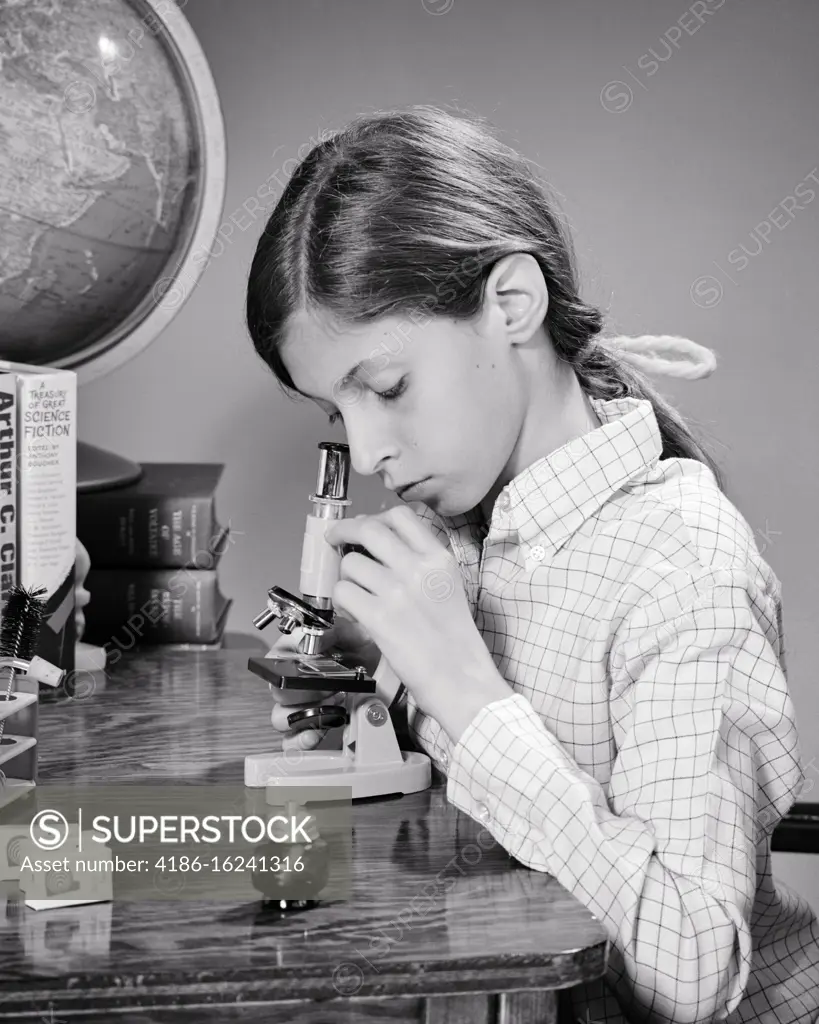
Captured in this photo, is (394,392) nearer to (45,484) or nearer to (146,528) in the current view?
(45,484)

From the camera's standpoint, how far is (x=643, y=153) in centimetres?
175

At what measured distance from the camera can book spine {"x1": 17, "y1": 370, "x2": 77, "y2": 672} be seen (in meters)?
1.27

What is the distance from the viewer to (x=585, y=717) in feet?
3.21

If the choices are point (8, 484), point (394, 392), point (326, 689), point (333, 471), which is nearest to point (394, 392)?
point (394, 392)

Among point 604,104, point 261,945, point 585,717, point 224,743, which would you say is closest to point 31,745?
point 224,743

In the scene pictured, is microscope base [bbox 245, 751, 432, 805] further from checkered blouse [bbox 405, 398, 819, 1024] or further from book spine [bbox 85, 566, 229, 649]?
book spine [bbox 85, 566, 229, 649]

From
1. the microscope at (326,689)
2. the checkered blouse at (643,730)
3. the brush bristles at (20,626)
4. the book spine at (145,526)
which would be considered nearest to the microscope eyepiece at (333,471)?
the microscope at (326,689)

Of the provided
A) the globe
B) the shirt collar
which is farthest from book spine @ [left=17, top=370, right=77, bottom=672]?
the shirt collar

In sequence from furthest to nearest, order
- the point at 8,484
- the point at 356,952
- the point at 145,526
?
the point at 145,526 → the point at 8,484 → the point at 356,952

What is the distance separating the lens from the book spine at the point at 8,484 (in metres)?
1.25

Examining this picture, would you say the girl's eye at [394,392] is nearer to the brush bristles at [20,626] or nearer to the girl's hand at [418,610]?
the girl's hand at [418,610]

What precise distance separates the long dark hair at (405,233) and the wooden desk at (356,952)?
455 mm

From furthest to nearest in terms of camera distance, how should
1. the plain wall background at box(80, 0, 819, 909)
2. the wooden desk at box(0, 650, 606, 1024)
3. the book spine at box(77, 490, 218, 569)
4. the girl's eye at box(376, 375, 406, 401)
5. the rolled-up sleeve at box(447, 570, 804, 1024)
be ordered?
1. the plain wall background at box(80, 0, 819, 909)
2. the book spine at box(77, 490, 218, 569)
3. the girl's eye at box(376, 375, 406, 401)
4. the rolled-up sleeve at box(447, 570, 804, 1024)
5. the wooden desk at box(0, 650, 606, 1024)

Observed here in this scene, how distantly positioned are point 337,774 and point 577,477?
1.12 ft
